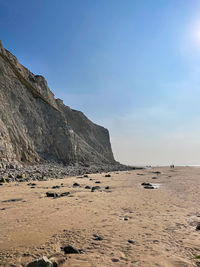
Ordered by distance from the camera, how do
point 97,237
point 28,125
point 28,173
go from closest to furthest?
point 97,237 → point 28,173 → point 28,125

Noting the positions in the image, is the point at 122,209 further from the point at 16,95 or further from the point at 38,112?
the point at 38,112

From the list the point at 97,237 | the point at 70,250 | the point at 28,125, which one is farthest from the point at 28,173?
the point at 28,125

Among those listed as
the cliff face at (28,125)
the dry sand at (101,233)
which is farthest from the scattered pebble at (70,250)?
the cliff face at (28,125)

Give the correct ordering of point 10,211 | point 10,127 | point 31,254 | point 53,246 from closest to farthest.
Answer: point 31,254 → point 53,246 → point 10,211 → point 10,127

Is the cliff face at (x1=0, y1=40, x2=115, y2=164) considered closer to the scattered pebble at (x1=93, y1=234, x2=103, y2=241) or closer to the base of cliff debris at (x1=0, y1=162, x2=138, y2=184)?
the base of cliff debris at (x1=0, y1=162, x2=138, y2=184)

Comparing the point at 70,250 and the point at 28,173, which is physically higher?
the point at 28,173

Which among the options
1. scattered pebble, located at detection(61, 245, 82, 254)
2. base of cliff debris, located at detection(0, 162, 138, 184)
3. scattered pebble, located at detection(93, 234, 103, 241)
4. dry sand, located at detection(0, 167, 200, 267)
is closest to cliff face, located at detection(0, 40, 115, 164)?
base of cliff debris, located at detection(0, 162, 138, 184)

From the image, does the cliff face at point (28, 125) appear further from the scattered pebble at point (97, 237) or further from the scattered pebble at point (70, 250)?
the scattered pebble at point (70, 250)

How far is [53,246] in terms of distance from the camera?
4105mm

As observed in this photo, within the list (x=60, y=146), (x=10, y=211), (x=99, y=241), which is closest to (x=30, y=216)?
(x=10, y=211)

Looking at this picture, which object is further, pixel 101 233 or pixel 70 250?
pixel 101 233

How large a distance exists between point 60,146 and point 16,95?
14.3 meters

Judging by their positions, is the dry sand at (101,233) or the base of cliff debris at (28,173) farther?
the base of cliff debris at (28,173)

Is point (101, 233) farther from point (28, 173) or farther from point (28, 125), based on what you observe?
point (28, 125)
